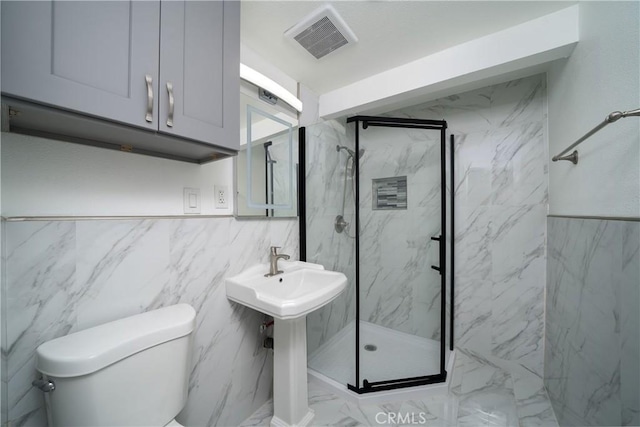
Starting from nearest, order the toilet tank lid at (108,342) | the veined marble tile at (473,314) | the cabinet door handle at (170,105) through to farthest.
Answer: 1. the toilet tank lid at (108,342)
2. the cabinet door handle at (170,105)
3. the veined marble tile at (473,314)

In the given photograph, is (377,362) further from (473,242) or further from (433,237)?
(473,242)

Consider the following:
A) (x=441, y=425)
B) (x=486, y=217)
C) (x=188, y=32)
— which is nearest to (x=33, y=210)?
(x=188, y=32)

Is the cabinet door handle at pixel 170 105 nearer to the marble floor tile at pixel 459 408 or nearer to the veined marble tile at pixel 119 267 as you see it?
the veined marble tile at pixel 119 267

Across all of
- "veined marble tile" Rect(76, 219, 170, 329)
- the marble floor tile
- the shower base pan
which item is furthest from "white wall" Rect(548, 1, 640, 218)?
"veined marble tile" Rect(76, 219, 170, 329)

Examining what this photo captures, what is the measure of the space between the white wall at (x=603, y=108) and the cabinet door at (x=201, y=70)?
4.74 feet

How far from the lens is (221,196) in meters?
1.23

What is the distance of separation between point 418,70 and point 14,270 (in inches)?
82.1

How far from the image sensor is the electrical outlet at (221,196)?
121 cm

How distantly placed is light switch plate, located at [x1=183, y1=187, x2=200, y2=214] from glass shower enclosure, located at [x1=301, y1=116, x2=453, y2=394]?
0.75m

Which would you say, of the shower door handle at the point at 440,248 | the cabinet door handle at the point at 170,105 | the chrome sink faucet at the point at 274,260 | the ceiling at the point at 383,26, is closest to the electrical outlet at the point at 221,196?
the chrome sink faucet at the point at 274,260

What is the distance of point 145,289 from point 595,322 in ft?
6.25

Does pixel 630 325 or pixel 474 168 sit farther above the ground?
pixel 474 168

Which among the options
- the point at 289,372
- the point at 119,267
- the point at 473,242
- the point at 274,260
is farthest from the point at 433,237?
the point at 119,267

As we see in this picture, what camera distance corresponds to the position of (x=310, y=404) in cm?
147
